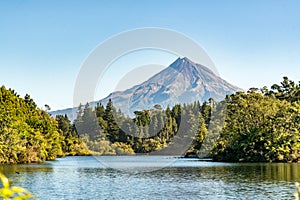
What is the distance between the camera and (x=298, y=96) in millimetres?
60562

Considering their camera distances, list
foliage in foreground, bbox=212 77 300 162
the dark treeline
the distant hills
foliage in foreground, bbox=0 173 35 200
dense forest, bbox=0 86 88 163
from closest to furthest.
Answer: foliage in foreground, bbox=0 173 35 200, the distant hills, dense forest, bbox=0 86 88 163, foliage in foreground, bbox=212 77 300 162, the dark treeline

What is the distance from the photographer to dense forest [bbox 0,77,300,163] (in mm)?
46844

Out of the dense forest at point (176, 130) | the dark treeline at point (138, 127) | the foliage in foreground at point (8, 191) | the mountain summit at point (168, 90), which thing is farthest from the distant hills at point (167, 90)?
the foliage in foreground at point (8, 191)

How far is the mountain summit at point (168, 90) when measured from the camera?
138 feet

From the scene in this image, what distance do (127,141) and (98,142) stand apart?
484cm

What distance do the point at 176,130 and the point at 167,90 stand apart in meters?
23.7

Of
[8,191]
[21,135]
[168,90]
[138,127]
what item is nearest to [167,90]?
[168,90]

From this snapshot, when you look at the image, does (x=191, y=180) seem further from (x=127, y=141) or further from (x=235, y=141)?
(x=127, y=141)

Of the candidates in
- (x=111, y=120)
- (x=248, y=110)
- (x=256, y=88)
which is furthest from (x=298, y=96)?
(x=111, y=120)

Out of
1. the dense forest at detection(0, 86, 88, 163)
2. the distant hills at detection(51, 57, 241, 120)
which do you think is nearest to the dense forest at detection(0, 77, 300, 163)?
the dense forest at detection(0, 86, 88, 163)

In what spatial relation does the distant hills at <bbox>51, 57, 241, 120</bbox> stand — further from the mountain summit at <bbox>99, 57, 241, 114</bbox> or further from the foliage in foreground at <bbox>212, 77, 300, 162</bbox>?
the foliage in foreground at <bbox>212, 77, 300, 162</bbox>

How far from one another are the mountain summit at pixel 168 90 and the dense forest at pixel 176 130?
12.0 feet

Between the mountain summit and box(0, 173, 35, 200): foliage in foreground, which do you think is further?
the mountain summit

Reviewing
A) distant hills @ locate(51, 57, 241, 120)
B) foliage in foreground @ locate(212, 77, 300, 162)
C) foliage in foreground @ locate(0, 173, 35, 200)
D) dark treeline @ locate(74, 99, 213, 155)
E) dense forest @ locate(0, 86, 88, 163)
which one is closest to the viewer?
foliage in foreground @ locate(0, 173, 35, 200)
